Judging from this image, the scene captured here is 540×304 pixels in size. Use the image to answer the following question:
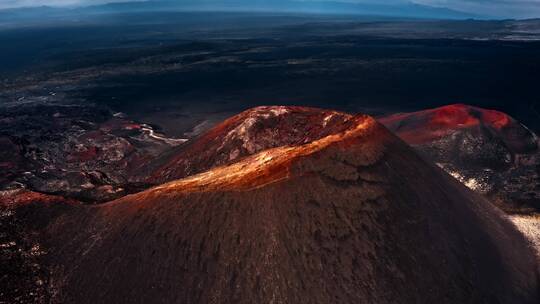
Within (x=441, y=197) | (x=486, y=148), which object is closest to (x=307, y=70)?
(x=486, y=148)

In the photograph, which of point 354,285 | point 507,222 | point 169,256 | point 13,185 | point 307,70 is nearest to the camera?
point 354,285

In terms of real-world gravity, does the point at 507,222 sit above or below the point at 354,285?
below

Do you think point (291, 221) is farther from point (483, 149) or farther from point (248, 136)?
point (483, 149)

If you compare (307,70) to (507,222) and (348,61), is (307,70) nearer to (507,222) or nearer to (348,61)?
(348,61)

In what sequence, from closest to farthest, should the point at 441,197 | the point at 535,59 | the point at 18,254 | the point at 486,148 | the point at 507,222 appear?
the point at 18,254
the point at 441,197
the point at 507,222
the point at 486,148
the point at 535,59

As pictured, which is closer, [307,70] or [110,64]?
[307,70]

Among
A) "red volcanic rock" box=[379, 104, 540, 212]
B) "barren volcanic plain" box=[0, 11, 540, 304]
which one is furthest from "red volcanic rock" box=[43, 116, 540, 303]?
"red volcanic rock" box=[379, 104, 540, 212]

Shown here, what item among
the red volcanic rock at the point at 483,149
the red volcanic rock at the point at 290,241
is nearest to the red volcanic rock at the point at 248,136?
the red volcanic rock at the point at 290,241

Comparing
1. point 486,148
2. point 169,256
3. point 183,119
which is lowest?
point 183,119
